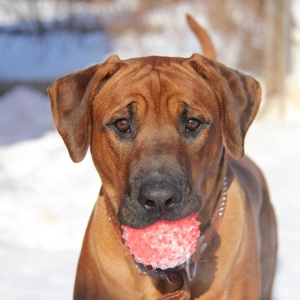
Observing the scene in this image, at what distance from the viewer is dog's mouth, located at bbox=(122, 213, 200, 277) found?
3.21m

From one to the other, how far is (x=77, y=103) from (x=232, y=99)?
0.68 meters

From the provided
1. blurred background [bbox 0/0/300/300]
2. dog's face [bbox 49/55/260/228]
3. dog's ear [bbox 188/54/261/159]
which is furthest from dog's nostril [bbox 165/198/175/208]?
blurred background [bbox 0/0/300/300]

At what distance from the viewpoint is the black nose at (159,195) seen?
122 inches

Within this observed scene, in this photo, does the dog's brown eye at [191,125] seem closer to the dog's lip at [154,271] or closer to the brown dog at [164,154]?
the brown dog at [164,154]

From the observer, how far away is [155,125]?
Answer: 3.38 m

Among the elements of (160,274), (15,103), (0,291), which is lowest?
(0,291)

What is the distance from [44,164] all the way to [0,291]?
2.57 m

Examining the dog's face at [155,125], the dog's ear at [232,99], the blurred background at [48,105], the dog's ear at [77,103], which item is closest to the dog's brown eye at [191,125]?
the dog's face at [155,125]

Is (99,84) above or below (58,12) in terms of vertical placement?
below

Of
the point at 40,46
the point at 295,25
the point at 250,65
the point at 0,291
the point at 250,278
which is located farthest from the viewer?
the point at 40,46

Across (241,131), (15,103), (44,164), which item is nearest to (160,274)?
(241,131)

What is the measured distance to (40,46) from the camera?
41.3ft

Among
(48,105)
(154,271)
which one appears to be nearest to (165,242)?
(154,271)

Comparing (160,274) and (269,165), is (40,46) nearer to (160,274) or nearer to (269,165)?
(269,165)
